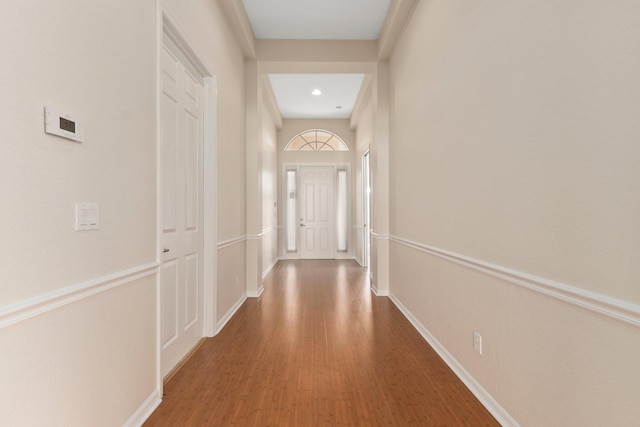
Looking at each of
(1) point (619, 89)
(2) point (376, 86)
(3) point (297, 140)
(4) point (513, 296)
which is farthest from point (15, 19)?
(3) point (297, 140)

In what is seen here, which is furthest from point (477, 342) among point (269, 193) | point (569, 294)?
point (269, 193)

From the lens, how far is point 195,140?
9.53 ft

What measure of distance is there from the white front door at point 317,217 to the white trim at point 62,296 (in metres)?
6.43

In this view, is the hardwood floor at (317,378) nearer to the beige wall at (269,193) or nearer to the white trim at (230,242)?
the white trim at (230,242)

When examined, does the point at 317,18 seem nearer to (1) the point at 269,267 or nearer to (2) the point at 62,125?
(2) the point at 62,125

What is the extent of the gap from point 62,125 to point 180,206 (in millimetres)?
1360

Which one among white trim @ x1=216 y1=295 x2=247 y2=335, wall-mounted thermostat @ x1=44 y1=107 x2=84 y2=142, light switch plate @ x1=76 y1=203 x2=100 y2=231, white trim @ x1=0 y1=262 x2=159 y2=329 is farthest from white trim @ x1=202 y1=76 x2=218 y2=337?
wall-mounted thermostat @ x1=44 y1=107 x2=84 y2=142

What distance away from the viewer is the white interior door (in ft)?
7.69

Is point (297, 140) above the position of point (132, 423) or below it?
above

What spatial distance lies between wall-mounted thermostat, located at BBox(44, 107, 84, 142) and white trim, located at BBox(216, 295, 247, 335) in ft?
7.47

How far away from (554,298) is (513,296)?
298mm

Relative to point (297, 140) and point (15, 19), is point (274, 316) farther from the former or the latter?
point (297, 140)

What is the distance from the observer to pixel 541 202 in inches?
59.2

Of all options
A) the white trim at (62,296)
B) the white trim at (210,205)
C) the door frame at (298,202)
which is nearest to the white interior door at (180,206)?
the white trim at (210,205)
